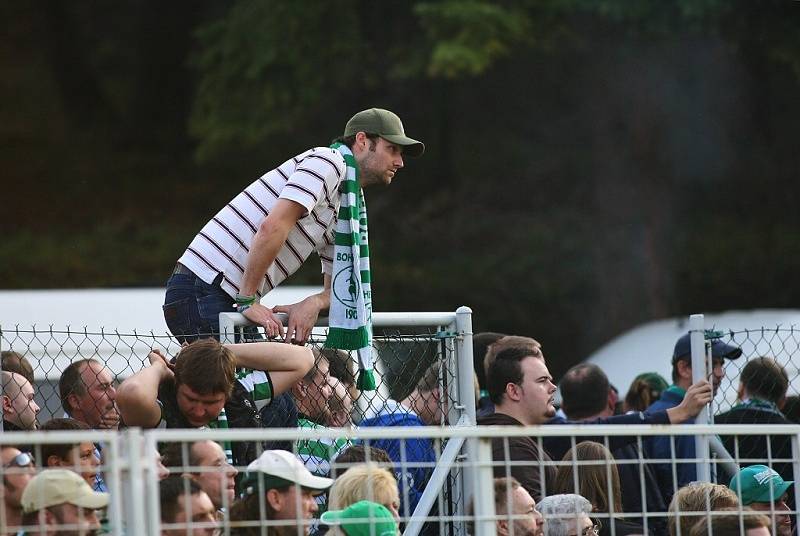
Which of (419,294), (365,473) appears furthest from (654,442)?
(419,294)

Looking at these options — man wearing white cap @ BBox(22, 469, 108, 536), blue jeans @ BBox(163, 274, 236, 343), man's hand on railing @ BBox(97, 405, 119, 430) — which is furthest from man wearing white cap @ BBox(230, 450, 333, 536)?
man's hand on railing @ BBox(97, 405, 119, 430)

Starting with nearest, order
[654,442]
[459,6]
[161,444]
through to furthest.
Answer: [161,444]
[654,442]
[459,6]

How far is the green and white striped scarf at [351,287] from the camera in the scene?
15.7ft

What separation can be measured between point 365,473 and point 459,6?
10.9m

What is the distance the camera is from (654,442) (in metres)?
5.82

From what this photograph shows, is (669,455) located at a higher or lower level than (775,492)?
higher

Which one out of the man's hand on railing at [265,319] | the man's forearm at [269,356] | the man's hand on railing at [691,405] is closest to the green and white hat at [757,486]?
the man's hand on railing at [691,405]

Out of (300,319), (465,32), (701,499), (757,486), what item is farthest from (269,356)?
(465,32)

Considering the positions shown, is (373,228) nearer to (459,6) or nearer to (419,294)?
(419,294)

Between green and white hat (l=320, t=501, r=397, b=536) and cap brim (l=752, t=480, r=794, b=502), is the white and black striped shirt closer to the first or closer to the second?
green and white hat (l=320, t=501, r=397, b=536)

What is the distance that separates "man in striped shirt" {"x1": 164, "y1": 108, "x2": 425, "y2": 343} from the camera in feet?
15.5

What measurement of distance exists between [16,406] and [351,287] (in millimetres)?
1336

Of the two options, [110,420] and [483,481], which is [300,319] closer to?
[110,420]

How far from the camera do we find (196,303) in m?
4.85
